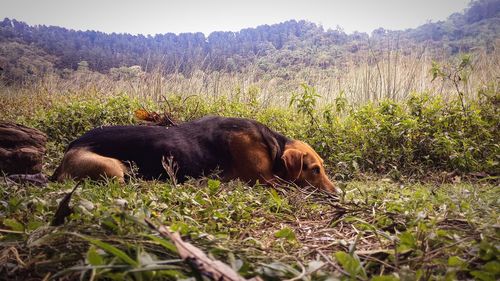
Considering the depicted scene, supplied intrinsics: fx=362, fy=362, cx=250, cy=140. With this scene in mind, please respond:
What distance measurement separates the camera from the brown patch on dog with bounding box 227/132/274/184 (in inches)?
178

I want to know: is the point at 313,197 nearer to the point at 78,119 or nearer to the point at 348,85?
the point at 78,119

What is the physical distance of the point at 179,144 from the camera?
4.36 metres

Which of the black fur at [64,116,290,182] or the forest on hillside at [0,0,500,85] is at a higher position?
the forest on hillside at [0,0,500,85]

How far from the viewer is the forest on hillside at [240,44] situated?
26680 millimetres

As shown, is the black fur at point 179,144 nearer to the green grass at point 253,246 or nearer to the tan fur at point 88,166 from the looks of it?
the tan fur at point 88,166

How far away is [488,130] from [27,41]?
3629 cm

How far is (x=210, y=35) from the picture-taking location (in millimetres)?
46906

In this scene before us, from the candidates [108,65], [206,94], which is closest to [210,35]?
[108,65]

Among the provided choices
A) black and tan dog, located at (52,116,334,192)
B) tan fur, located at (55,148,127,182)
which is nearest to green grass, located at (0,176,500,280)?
tan fur, located at (55,148,127,182)

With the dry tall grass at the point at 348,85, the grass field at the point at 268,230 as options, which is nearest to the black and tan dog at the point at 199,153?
the grass field at the point at 268,230

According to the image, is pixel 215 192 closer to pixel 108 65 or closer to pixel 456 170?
pixel 456 170

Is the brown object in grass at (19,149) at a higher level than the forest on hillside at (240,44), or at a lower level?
lower

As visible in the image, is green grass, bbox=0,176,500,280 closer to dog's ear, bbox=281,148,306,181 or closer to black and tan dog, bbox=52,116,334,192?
black and tan dog, bbox=52,116,334,192

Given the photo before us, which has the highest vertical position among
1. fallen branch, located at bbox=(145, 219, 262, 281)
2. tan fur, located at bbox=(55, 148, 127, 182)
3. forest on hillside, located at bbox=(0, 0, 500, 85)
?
forest on hillside, located at bbox=(0, 0, 500, 85)
